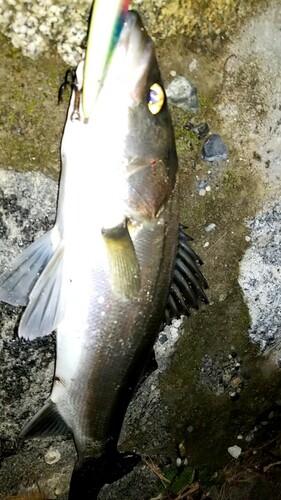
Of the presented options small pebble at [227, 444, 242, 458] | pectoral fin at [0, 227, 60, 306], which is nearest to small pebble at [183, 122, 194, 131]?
pectoral fin at [0, 227, 60, 306]

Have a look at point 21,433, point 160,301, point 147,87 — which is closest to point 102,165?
point 147,87

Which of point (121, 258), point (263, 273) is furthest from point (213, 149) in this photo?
point (121, 258)

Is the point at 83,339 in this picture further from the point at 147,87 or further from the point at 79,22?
the point at 79,22

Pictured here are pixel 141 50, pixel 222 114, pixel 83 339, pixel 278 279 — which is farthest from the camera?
pixel 278 279

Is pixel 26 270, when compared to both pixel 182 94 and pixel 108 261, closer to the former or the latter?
pixel 108 261

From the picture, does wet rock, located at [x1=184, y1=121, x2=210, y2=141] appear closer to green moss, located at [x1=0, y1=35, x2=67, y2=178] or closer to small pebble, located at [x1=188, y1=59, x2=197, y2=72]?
small pebble, located at [x1=188, y1=59, x2=197, y2=72]

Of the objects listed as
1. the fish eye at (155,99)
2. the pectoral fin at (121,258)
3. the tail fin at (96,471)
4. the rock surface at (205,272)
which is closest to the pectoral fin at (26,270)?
the rock surface at (205,272)

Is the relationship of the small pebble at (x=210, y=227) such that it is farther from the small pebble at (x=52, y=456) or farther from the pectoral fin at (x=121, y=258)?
the small pebble at (x=52, y=456)
